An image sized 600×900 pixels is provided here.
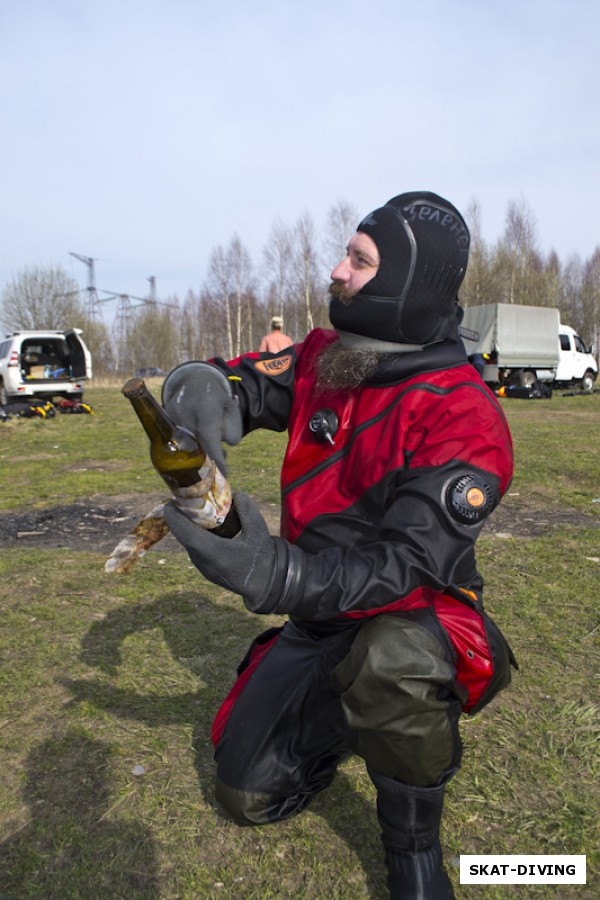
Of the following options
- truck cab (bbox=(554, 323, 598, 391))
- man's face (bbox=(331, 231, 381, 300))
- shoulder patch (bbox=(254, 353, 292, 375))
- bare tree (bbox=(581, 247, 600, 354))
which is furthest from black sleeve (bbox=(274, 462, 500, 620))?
bare tree (bbox=(581, 247, 600, 354))

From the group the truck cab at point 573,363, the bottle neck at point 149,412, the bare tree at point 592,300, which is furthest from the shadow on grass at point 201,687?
the bare tree at point 592,300

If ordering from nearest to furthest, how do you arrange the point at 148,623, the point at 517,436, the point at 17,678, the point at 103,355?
the point at 17,678, the point at 148,623, the point at 517,436, the point at 103,355

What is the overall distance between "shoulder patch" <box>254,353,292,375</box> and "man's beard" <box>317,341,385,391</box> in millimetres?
281

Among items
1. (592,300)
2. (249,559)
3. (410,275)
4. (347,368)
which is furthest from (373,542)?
(592,300)

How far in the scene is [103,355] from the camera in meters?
41.9

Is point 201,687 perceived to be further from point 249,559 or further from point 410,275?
point 410,275

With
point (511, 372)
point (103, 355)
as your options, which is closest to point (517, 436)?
point (511, 372)

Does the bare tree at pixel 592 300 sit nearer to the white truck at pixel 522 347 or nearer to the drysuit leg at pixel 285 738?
the white truck at pixel 522 347

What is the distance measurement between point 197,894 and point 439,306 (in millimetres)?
1776

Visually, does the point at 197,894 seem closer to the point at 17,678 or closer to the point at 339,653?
the point at 339,653

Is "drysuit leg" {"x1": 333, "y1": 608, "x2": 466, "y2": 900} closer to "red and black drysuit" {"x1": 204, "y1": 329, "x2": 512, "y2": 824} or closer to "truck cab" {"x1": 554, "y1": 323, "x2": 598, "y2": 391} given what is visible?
"red and black drysuit" {"x1": 204, "y1": 329, "x2": 512, "y2": 824}

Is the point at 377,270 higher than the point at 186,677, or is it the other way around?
the point at 377,270

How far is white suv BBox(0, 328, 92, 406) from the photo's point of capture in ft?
51.2

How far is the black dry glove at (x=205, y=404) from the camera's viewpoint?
2062 millimetres
